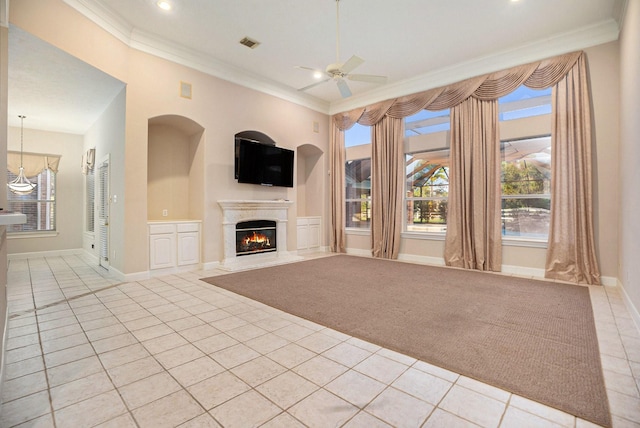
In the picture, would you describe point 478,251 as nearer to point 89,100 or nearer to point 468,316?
point 468,316

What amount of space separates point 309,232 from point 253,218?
5.71ft

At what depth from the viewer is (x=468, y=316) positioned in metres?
3.02

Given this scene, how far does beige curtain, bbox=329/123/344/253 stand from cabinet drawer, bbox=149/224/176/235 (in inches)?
145

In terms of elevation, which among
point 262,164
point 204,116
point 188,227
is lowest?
point 188,227

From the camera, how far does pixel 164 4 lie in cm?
377

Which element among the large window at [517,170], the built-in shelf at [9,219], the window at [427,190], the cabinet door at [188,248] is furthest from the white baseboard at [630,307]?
the cabinet door at [188,248]

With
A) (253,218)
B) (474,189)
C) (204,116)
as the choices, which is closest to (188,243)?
(253,218)

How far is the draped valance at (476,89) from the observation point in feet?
14.8

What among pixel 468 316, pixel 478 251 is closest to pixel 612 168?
pixel 478 251

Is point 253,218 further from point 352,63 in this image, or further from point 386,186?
point 352,63

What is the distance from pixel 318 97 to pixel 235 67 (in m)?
2.14

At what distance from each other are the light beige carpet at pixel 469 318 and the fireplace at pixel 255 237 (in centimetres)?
100

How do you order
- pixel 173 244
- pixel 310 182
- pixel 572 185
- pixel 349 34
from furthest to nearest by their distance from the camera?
pixel 310 182 → pixel 173 244 → pixel 349 34 → pixel 572 185

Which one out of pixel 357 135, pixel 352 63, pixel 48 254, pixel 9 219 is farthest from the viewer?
pixel 357 135
